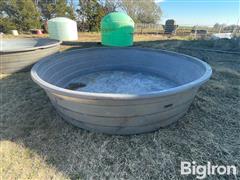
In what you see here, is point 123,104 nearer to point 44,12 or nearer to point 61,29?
point 61,29

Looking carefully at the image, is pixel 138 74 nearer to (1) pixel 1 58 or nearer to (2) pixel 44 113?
(2) pixel 44 113

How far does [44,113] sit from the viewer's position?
2547mm

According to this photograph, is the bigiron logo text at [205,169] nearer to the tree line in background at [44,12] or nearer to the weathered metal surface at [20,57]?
the weathered metal surface at [20,57]

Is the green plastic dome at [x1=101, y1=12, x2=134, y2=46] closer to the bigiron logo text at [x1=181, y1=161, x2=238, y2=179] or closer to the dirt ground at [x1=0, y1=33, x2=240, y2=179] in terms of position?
the dirt ground at [x1=0, y1=33, x2=240, y2=179]

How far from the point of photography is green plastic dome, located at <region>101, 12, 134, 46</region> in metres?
6.31

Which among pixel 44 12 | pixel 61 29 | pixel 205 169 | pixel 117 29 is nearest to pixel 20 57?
pixel 117 29

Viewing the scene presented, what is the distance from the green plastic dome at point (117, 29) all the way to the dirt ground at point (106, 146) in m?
4.38

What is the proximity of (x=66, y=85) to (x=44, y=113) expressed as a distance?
3.59 ft

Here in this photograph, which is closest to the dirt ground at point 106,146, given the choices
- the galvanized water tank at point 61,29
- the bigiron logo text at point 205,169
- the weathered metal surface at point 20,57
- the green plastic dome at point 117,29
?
the bigiron logo text at point 205,169

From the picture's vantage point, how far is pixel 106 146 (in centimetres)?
195

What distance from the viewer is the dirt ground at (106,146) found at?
169 cm

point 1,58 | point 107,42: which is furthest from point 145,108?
point 107,42

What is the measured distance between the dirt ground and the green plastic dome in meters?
4.38

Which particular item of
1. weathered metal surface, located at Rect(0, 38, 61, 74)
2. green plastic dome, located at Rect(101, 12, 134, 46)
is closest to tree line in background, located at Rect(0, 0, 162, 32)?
green plastic dome, located at Rect(101, 12, 134, 46)
